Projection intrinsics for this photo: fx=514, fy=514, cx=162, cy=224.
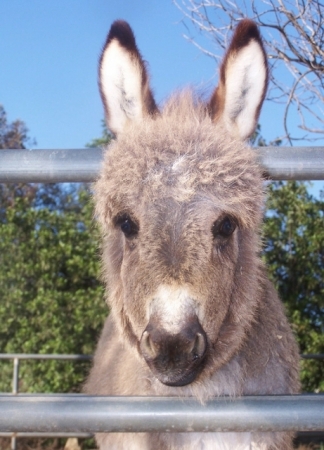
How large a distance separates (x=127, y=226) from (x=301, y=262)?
18.4ft

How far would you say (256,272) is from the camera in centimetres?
215

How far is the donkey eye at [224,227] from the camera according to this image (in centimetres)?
187

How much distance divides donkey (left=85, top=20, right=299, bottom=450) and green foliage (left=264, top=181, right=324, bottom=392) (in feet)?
A: 15.2

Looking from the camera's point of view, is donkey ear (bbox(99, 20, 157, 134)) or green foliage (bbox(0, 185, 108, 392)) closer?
donkey ear (bbox(99, 20, 157, 134))

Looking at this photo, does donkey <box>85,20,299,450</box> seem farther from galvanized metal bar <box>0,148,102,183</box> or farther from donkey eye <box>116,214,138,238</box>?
galvanized metal bar <box>0,148,102,183</box>

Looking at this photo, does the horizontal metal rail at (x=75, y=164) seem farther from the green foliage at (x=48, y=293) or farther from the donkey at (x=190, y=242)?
the green foliage at (x=48, y=293)

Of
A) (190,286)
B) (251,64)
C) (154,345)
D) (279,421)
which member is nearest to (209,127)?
(251,64)

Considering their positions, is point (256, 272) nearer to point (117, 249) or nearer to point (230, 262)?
point (230, 262)

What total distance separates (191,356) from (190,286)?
0.72 feet

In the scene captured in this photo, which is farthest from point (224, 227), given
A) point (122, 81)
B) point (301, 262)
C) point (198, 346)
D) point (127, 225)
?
point (301, 262)

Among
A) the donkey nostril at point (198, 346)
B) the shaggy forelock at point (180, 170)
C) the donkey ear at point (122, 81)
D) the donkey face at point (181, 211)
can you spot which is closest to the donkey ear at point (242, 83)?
the donkey face at point (181, 211)

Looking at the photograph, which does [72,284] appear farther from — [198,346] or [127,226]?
[198,346]

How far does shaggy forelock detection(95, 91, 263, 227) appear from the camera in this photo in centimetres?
182

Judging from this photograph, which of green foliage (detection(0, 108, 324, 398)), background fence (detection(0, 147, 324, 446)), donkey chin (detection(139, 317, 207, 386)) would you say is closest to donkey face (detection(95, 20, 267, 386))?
donkey chin (detection(139, 317, 207, 386))
